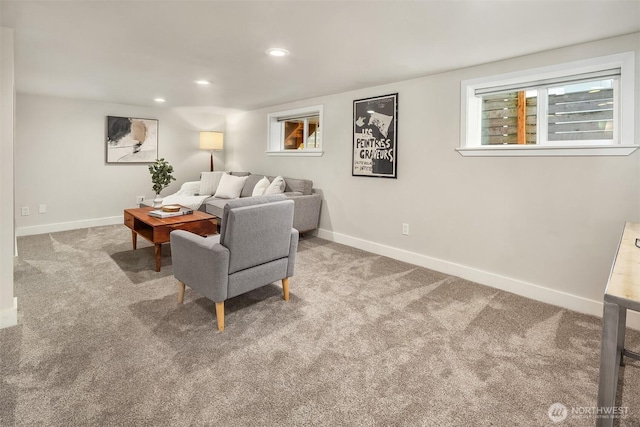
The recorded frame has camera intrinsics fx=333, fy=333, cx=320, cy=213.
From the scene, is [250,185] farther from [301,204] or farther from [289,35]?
[289,35]

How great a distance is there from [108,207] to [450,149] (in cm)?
538

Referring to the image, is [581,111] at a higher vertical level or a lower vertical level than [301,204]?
higher

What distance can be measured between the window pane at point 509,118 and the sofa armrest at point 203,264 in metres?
2.71

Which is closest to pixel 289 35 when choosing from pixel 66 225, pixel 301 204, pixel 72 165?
pixel 301 204

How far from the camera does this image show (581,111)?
8.81 ft

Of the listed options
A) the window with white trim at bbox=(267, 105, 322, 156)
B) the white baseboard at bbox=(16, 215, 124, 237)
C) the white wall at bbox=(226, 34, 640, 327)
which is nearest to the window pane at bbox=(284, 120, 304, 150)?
the window with white trim at bbox=(267, 105, 322, 156)

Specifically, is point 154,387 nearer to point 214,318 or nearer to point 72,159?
point 214,318

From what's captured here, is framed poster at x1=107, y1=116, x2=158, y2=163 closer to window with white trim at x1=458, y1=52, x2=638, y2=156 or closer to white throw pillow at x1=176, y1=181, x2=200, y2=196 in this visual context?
white throw pillow at x1=176, y1=181, x2=200, y2=196

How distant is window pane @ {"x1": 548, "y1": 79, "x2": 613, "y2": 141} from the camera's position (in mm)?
2566

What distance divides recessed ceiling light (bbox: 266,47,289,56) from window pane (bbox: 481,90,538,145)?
6.40 ft

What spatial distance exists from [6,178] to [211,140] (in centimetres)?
431

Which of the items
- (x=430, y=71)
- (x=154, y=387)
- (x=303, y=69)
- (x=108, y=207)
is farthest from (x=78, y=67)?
(x=430, y=71)

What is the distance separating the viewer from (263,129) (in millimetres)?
5824

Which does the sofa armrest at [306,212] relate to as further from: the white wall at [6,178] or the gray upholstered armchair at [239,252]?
the white wall at [6,178]
